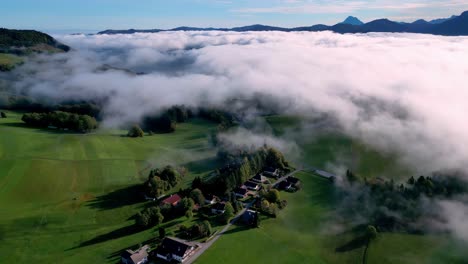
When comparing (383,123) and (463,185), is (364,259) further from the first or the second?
(383,123)

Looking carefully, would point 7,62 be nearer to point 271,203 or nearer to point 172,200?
point 172,200

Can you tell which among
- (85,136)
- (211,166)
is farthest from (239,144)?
(85,136)

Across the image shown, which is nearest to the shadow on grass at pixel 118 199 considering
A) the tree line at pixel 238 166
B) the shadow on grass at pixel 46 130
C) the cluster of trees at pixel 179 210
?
the cluster of trees at pixel 179 210

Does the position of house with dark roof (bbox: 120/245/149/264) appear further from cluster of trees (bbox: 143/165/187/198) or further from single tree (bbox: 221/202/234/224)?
cluster of trees (bbox: 143/165/187/198)

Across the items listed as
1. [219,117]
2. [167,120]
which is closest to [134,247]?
[167,120]

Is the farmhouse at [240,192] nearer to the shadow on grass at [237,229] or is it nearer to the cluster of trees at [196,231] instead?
the shadow on grass at [237,229]

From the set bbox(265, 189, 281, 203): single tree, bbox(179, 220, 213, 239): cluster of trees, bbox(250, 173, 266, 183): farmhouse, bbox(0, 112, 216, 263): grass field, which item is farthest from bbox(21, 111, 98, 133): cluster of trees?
bbox(265, 189, 281, 203): single tree
